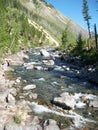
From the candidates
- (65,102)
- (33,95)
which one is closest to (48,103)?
(65,102)

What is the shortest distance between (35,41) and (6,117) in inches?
4767

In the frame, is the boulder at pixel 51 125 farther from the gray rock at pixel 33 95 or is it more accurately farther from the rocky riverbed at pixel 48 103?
the gray rock at pixel 33 95

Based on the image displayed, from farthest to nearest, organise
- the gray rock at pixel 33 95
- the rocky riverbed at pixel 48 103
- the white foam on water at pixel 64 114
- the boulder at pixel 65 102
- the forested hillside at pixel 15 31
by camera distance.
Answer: the forested hillside at pixel 15 31 → the gray rock at pixel 33 95 → the boulder at pixel 65 102 → the white foam on water at pixel 64 114 → the rocky riverbed at pixel 48 103

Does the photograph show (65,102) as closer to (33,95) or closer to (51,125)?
(33,95)

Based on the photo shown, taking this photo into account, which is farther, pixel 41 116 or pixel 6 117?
pixel 41 116

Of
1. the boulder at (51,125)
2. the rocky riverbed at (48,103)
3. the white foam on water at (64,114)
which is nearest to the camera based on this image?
the boulder at (51,125)

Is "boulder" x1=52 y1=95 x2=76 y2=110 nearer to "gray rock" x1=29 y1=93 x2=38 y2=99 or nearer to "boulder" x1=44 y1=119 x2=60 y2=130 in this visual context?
"gray rock" x1=29 y1=93 x2=38 y2=99

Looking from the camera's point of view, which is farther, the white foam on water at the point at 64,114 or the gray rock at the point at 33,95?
the gray rock at the point at 33,95

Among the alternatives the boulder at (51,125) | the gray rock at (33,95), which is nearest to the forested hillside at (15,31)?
the gray rock at (33,95)

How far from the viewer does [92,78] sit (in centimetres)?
4103

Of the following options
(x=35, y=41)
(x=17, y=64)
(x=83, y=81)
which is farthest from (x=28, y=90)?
(x=35, y=41)

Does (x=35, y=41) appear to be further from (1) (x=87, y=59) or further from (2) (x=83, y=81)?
(2) (x=83, y=81)

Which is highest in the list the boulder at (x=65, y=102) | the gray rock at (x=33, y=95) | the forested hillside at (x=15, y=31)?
the forested hillside at (x=15, y=31)

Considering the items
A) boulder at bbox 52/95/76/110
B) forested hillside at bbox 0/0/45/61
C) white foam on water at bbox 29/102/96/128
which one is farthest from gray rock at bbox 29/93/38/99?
forested hillside at bbox 0/0/45/61
